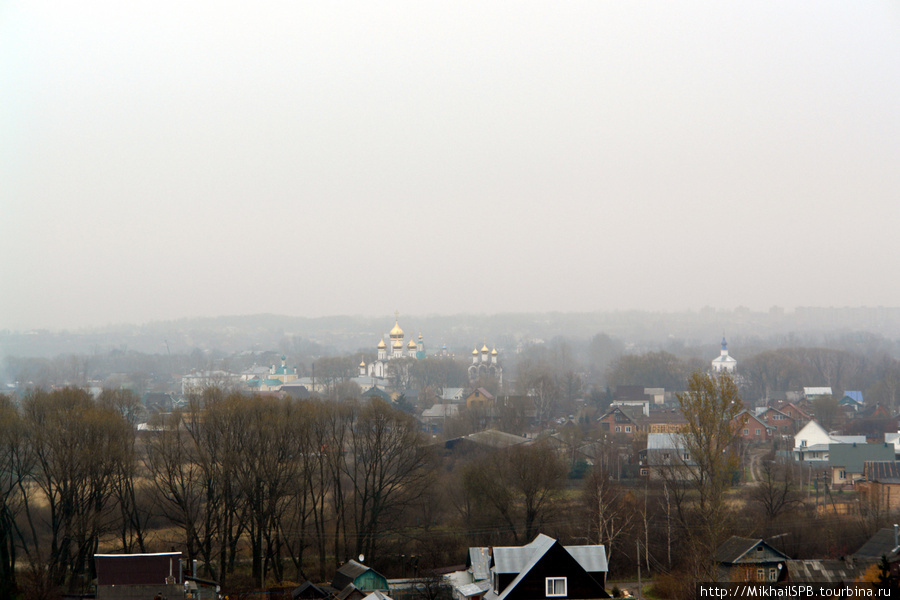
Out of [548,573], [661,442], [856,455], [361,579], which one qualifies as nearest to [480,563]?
[361,579]

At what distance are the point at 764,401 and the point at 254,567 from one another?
1847 inches

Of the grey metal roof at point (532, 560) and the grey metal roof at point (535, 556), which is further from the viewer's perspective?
the grey metal roof at point (535, 556)

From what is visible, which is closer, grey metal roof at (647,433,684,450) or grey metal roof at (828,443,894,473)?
grey metal roof at (828,443,894,473)

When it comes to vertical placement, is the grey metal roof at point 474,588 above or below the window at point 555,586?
below

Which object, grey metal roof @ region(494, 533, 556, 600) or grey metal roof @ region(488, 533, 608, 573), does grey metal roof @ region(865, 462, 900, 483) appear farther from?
grey metal roof @ region(494, 533, 556, 600)

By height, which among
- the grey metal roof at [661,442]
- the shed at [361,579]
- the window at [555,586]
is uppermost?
the window at [555,586]

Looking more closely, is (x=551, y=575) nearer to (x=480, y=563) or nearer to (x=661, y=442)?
(x=480, y=563)

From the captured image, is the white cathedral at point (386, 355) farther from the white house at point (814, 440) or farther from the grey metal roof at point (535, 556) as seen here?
the grey metal roof at point (535, 556)

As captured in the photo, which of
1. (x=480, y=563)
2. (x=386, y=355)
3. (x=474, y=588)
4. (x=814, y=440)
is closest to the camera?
(x=474, y=588)

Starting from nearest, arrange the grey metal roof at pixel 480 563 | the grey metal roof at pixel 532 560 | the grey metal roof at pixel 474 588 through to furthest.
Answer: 1. the grey metal roof at pixel 532 560
2. the grey metal roof at pixel 474 588
3. the grey metal roof at pixel 480 563

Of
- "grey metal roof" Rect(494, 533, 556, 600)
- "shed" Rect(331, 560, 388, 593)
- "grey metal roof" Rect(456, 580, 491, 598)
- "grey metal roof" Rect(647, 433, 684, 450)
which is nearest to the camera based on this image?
"grey metal roof" Rect(494, 533, 556, 600)

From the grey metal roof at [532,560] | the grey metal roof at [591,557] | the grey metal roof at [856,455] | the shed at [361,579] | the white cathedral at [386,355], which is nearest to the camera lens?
the grey metal roof at [532,560]

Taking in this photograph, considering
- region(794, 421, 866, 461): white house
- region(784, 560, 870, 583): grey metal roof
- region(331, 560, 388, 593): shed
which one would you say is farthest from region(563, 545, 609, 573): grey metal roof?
region(794, 421, 866, 461): white house

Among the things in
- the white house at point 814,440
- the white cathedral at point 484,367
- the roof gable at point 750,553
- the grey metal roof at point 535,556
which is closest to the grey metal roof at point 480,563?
the grey metal roof at point 535,556
